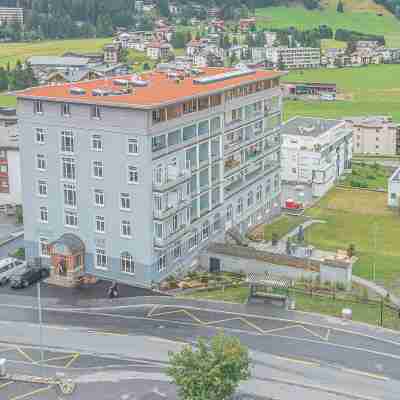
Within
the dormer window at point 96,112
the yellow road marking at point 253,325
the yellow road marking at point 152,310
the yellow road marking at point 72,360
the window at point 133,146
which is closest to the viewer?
the yellow road marking at point 72,360

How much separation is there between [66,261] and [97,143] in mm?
9887

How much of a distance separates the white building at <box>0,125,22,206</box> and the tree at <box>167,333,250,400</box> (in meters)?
50.4

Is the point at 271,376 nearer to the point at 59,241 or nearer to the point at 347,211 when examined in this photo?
the point at 59,241

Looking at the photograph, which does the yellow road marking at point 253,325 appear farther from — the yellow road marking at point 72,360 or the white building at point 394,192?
the white building at point 394,192

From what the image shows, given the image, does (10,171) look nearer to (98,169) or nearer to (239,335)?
(98,169)

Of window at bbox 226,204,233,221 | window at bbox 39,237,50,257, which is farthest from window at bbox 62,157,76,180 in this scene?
window at bbox 226,204,233,221

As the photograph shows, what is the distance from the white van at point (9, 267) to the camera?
61.8m

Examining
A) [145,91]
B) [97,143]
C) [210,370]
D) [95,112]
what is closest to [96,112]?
[95,112]

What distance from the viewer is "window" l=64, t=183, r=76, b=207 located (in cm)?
6225

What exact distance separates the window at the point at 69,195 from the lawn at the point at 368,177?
169ft

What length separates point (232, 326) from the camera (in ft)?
175

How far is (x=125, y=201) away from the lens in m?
60.1

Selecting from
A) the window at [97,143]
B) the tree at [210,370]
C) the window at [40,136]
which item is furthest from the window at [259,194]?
the tree at [210,370]

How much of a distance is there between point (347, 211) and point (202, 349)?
5487cm
